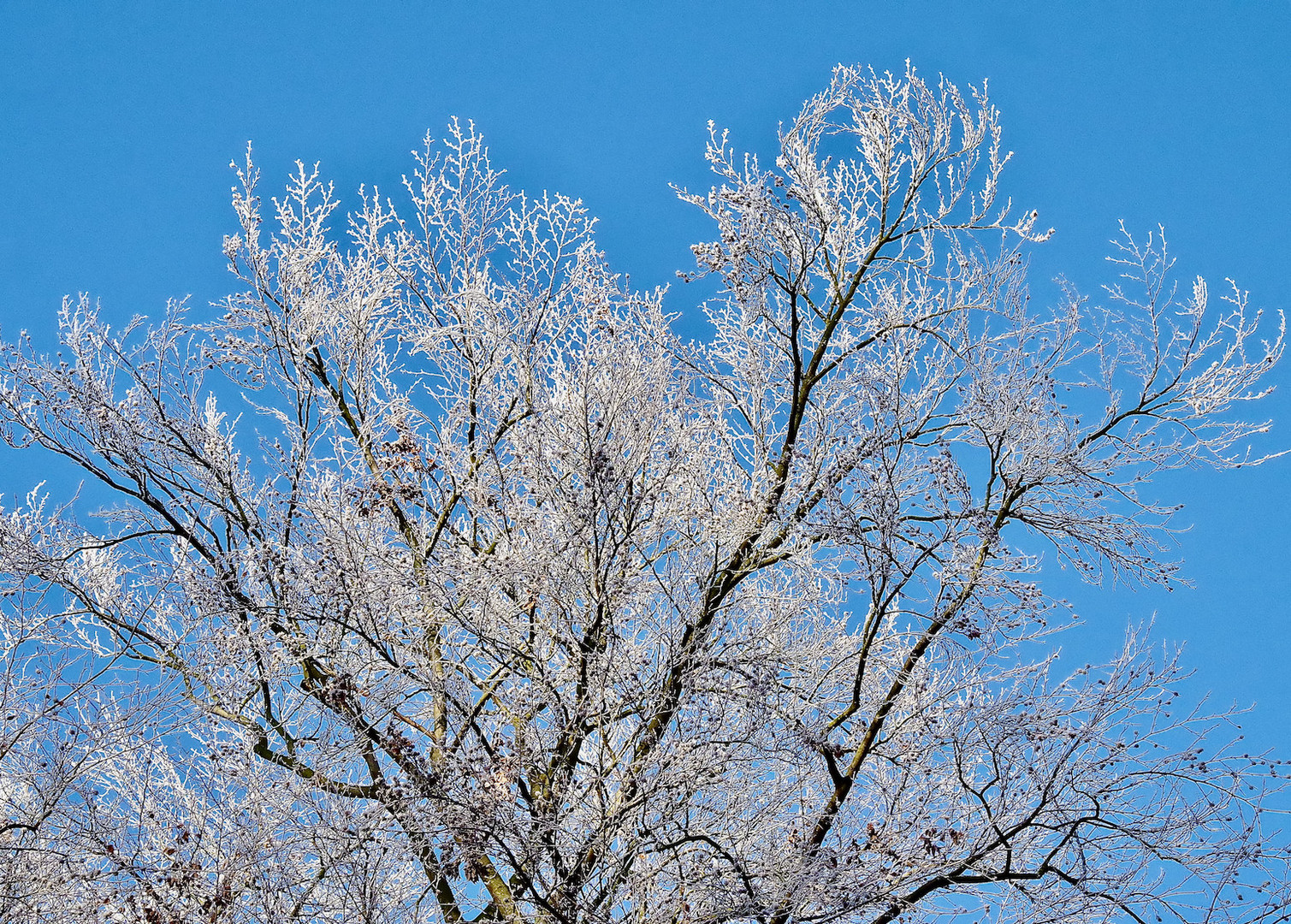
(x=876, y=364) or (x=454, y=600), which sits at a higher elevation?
(x=876, y=364)

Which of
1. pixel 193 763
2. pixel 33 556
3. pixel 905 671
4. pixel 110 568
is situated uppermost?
pixel 110 568

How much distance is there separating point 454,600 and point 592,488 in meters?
1.26

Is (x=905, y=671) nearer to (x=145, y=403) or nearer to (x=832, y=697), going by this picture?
(x=832, y=697)

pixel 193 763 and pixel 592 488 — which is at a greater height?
pixel 592 488

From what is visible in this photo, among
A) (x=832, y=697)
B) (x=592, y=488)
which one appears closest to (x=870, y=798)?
(x=832, y=697)

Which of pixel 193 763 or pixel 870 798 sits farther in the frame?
pixel 870 798

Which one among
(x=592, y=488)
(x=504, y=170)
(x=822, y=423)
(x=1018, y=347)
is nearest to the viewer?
(x=592, y=488)

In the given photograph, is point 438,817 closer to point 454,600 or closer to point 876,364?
point 454,600

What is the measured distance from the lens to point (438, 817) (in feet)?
18.6

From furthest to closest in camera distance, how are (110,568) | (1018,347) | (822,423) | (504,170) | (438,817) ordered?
(504,170) < (110,568) < (822,423) < (1018,347) < (438,817)

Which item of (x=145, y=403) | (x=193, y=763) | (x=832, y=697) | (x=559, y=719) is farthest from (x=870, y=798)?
(x=145, y=403)

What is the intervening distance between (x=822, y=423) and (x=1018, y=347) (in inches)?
50.3

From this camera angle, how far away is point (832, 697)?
6.82 metres

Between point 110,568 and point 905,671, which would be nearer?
point 905,671
